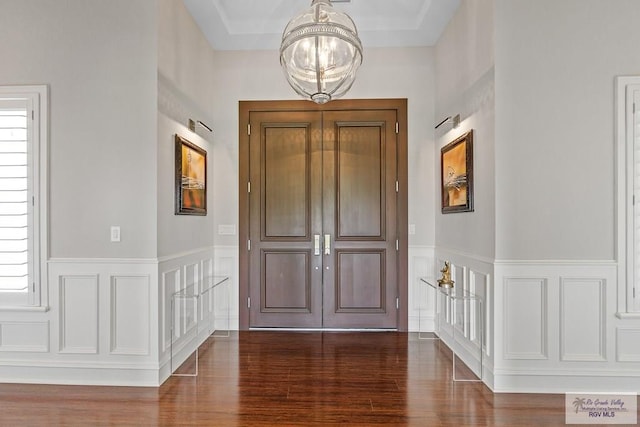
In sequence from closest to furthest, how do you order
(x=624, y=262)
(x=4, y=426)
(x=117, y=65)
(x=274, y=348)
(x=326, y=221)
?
(x=4, y=426) < (x=624, y=262) < (x=117, y=65) < (x=274, y=348) < (x=326, y=221)

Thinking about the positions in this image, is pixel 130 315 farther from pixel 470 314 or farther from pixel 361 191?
pixel 470 314

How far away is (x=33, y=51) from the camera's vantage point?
351 cm

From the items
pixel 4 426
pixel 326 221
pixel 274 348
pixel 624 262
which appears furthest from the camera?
pixel 326 221

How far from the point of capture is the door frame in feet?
16.7

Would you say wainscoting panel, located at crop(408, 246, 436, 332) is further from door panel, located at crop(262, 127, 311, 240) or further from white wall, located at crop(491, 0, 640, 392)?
white wall, located at crop(491, 0, 640, 392)

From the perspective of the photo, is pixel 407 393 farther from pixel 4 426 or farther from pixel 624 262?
pixel 4 426

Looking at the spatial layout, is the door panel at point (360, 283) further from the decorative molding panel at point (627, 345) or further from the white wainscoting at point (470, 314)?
the decorative molding panel at point (627, 345)

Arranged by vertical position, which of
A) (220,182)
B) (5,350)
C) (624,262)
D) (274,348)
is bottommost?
(274,348)

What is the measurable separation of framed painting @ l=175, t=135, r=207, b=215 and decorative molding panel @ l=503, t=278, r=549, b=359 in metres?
3.03

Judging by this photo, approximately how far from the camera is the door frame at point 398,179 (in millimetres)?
5094

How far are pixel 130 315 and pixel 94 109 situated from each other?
5.83 feet

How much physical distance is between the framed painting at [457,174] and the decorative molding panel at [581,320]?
1054mm

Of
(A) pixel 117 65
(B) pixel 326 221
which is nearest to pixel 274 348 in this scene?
(B) pixel 326 221

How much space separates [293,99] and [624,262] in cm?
A: 379
